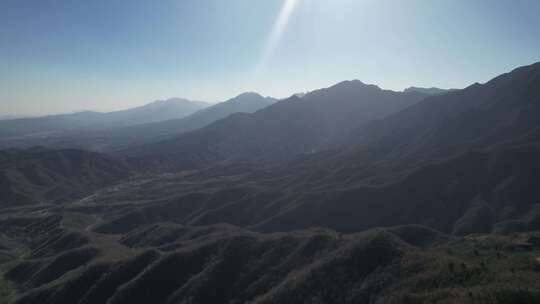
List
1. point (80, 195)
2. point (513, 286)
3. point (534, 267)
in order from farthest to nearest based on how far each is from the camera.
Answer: point (80, 195) < point (534, 267) < point (513, 286)

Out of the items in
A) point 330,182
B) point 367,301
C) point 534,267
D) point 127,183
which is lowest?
point 127,183

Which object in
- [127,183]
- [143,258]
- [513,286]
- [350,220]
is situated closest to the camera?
[513,286]

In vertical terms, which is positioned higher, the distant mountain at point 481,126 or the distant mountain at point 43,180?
the distant mountain at point 481,126

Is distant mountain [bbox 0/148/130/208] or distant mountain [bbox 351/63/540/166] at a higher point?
distant mountain [bbox 351/63/540/166]

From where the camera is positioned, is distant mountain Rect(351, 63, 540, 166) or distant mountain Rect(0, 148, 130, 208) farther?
distant mountain Rect(0, 148, 130, 208)

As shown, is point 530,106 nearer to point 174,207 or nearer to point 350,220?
point 350,220

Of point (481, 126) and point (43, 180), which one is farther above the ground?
point (481, 126)

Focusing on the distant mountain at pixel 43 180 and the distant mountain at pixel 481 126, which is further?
the distant mountain at pixel 43 180

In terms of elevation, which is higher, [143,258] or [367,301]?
[367,301]

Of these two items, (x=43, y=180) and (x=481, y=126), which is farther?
(x=43, y=180)

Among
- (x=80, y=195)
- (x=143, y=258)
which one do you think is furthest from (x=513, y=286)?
(x=80, y=195)

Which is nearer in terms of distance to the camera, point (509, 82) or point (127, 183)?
point (509, 82)
